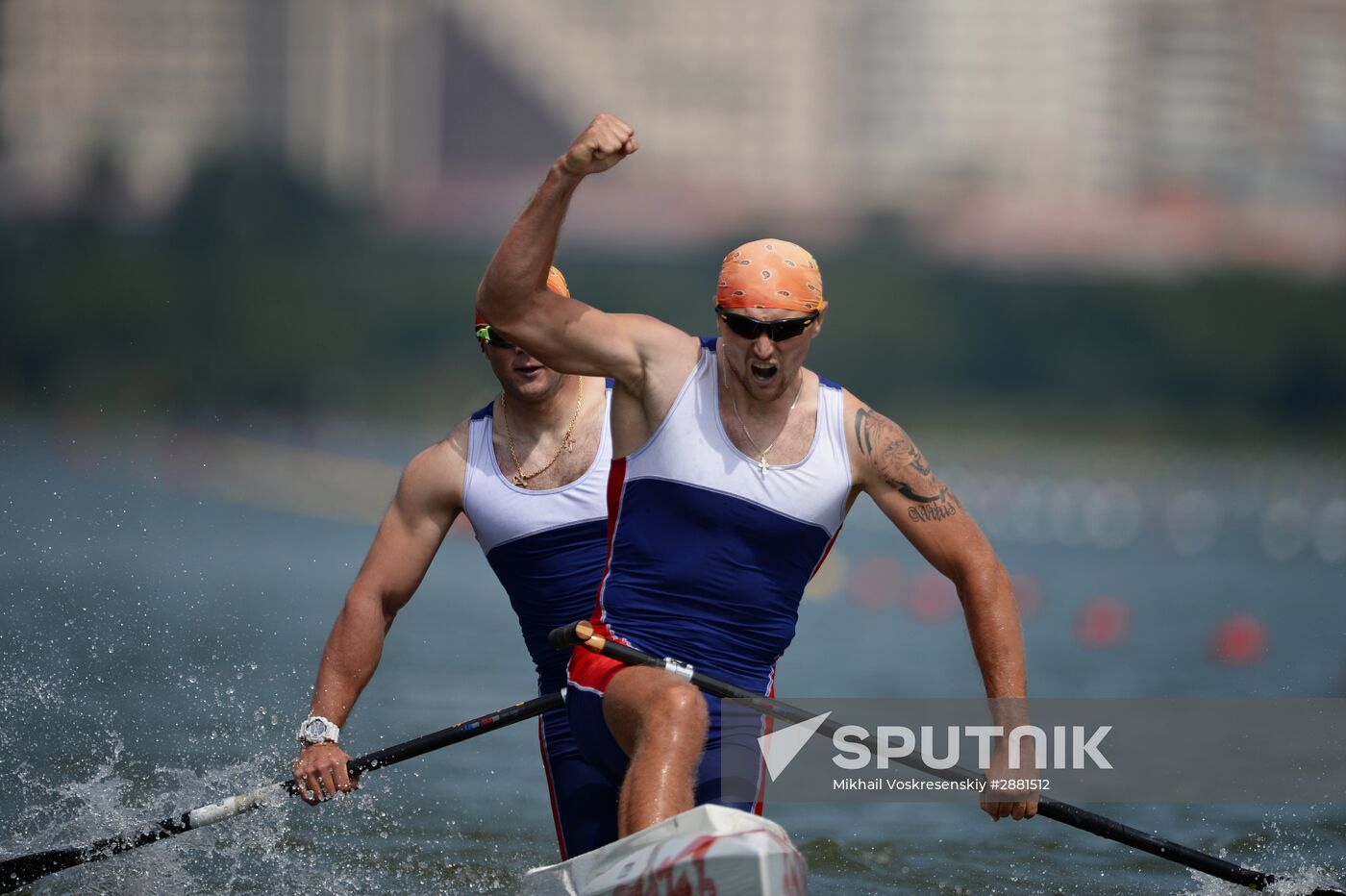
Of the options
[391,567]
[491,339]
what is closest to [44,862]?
[391,567]

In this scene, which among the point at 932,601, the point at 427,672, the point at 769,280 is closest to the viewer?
the point at 769,280

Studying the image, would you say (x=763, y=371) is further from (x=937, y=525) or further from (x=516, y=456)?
(x=516, y=456)

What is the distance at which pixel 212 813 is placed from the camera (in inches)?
289

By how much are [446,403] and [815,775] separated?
72.7 meters

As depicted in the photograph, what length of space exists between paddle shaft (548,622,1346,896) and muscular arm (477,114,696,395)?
33.4 inches

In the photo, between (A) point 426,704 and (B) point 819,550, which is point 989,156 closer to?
(A) point 426,704

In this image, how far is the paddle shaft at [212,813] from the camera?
721 cm

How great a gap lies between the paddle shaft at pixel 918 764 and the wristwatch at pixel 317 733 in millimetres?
1271

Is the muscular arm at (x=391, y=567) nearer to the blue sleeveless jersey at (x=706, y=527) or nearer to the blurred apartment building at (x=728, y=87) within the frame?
the blue sleeveless jersey at (x=706, y=527)

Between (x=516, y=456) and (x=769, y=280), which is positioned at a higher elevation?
(x=769, y=280)

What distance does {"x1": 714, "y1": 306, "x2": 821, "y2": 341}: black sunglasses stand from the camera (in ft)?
20.1

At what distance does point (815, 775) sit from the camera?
7.14 meters

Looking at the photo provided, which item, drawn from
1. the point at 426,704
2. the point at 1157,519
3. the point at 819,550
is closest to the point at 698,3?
the point at 1157,519

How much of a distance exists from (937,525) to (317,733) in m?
2.48
